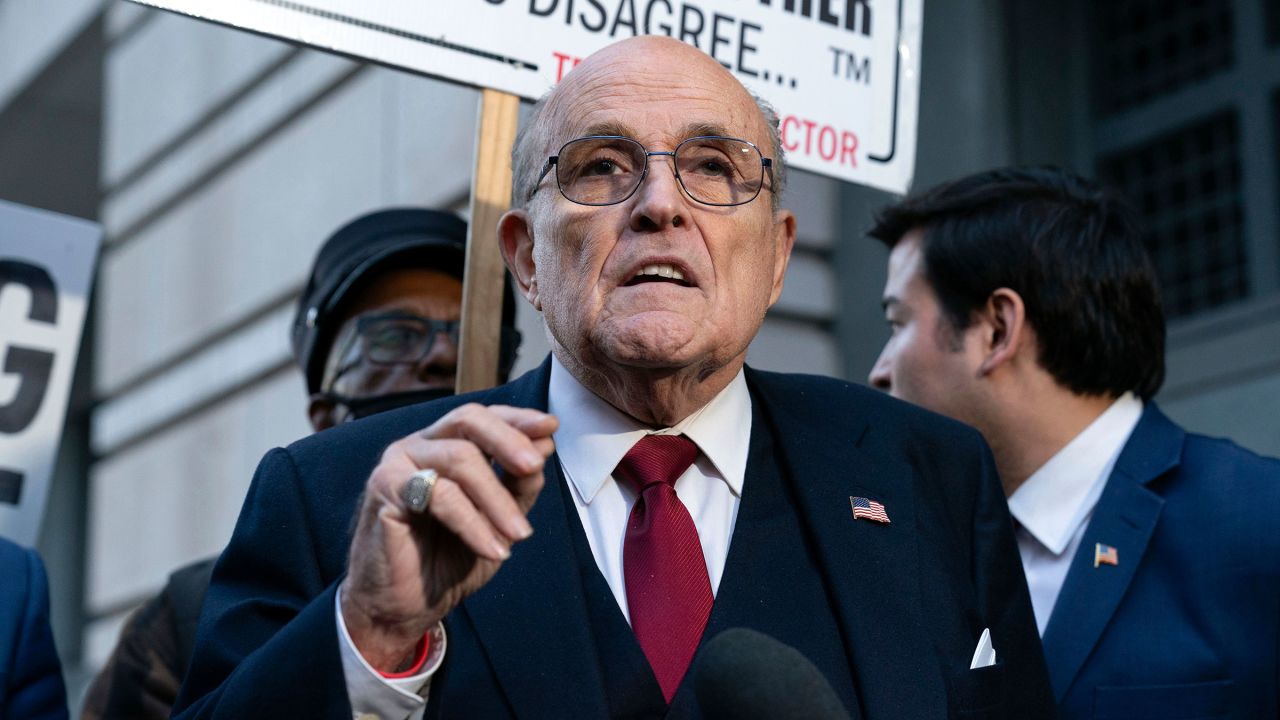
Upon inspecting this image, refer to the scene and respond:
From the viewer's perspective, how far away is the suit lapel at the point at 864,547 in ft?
8.21

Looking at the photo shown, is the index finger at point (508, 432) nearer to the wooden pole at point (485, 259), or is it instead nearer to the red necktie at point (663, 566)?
the red necktie at point (663, 566)

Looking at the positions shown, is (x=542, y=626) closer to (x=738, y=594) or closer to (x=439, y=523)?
(x=738, y=594)

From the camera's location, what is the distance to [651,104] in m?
2.80

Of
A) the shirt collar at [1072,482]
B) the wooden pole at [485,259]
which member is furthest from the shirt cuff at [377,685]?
the shirt collar at [1072,482]

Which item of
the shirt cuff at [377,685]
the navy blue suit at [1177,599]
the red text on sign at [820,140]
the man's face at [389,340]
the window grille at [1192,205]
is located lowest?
the shirt cuff at [377,685]

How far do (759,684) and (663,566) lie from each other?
877mm

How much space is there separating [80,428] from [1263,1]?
8726 mm

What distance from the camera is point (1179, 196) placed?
254 inches

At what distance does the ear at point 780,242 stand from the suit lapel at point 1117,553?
1095 millimetres

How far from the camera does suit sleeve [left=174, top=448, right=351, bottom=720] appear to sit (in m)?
2.18

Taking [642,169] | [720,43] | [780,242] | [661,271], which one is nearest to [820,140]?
[720,43]

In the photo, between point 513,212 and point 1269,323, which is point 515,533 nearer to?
point 513,212

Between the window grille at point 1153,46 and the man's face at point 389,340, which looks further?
the window grille at point 1153,46

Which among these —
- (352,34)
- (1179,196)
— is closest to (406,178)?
(1179,196)
